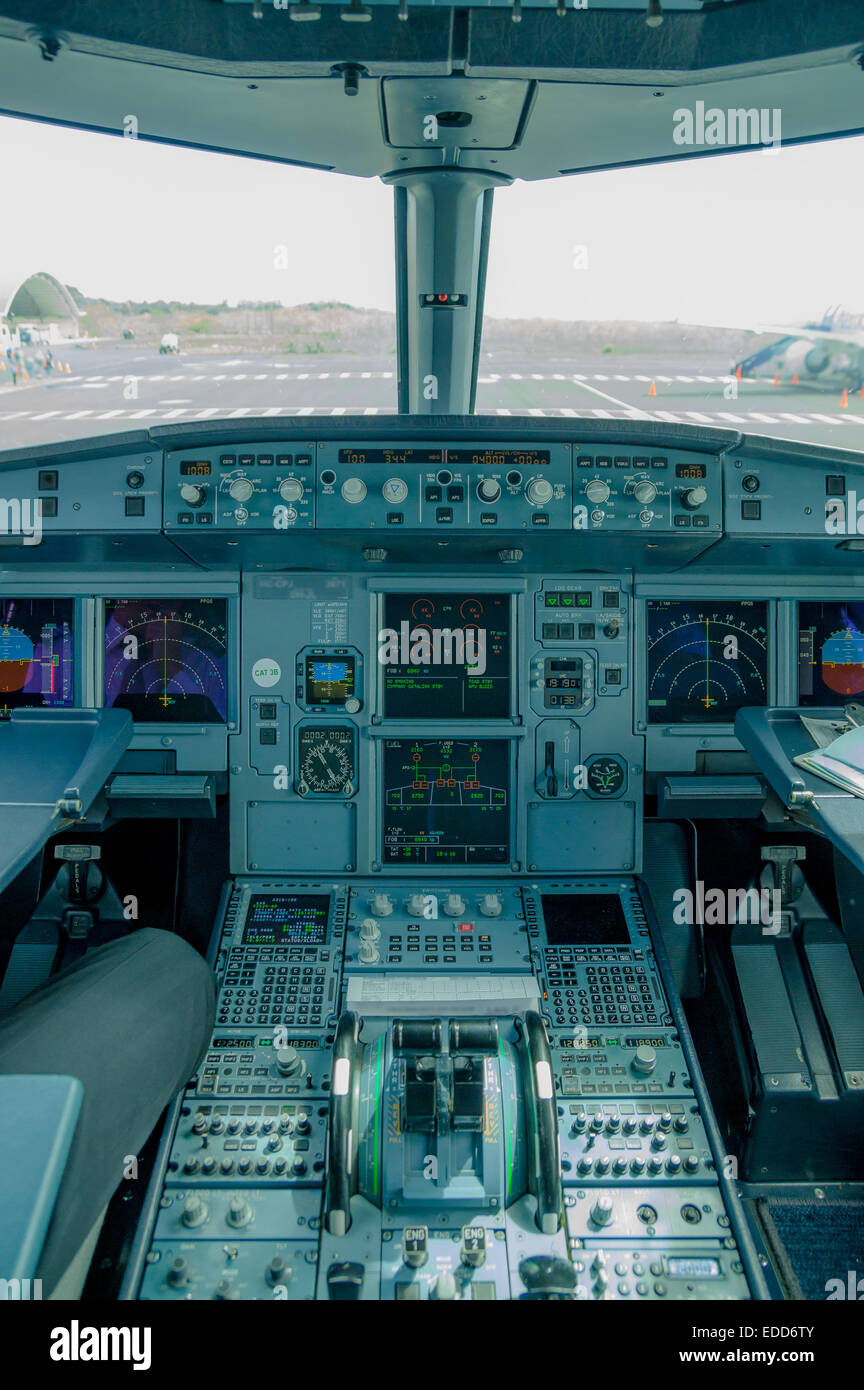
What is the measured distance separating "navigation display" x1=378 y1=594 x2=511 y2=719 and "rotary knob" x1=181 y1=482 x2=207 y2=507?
27.6 inches

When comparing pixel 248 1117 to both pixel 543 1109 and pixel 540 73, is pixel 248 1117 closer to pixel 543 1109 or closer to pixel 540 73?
pixel 543 1109

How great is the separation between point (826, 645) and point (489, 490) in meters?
1.36

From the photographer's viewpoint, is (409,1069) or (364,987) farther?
(364,987)

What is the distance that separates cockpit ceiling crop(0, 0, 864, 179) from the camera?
6.53 ft

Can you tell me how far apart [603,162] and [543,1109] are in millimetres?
2650

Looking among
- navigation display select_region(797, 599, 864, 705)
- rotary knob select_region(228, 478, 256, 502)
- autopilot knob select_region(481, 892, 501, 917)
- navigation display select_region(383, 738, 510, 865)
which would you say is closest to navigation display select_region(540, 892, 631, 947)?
autopilot knob select_region(481, 892, 501, 917)

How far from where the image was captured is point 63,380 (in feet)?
11.0

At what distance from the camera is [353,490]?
106 inches

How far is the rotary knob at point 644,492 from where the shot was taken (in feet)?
8.81

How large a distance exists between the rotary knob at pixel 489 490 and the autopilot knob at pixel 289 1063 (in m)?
1.57

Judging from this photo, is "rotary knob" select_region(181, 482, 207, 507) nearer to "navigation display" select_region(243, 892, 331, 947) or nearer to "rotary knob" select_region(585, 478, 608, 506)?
"rotary knob" select_region(585, 478, 608, 506)

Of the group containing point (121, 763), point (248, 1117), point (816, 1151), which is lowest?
point (816, 1151)

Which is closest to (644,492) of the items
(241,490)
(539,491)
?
(539,491)

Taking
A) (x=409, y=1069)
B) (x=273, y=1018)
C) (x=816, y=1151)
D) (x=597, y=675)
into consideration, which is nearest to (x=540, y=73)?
(x=597, y=675)
